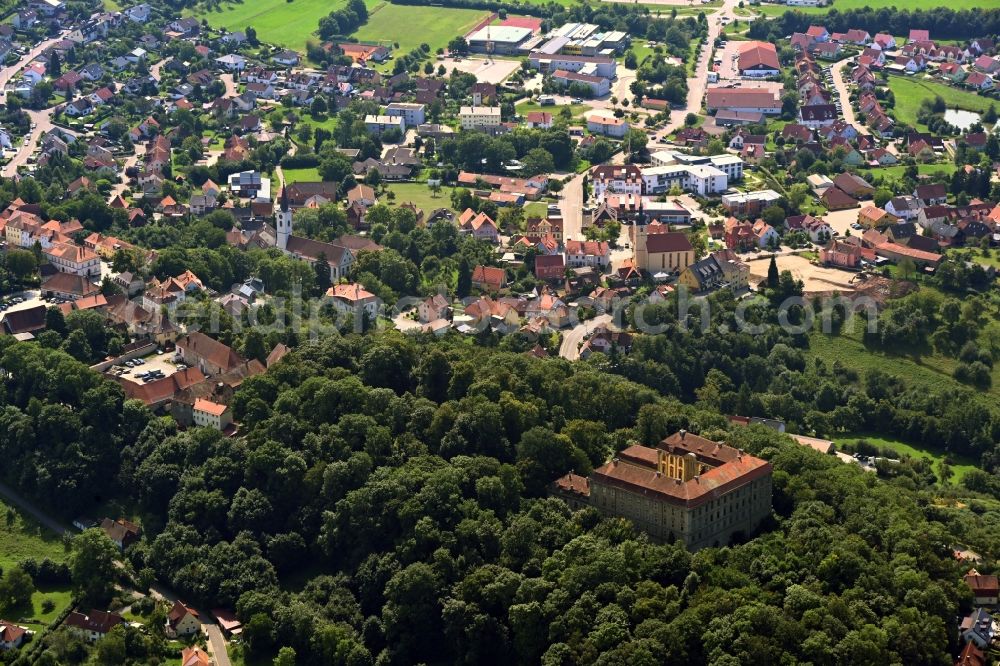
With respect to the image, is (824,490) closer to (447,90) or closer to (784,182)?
(784,182)

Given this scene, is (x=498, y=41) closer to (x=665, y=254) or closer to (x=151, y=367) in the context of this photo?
(x=665, y=254)

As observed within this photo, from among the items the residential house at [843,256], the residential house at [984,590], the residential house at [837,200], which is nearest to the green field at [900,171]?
the residential house at [837,200]

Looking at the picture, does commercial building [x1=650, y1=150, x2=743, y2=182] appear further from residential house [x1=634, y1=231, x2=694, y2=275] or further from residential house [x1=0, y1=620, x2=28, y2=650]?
residential house [x1=0, y1=620, x2=28, y2=650]

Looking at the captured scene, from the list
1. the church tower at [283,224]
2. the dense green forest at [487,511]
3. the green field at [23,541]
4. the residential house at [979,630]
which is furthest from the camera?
the church tower at [283,224]

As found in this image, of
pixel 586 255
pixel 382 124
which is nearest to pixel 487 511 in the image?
pixel 586 255

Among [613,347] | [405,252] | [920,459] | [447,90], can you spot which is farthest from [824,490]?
[447,90]

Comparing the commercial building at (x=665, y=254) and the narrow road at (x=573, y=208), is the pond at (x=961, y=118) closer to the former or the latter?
the narrow road at (x=573, y=208)
